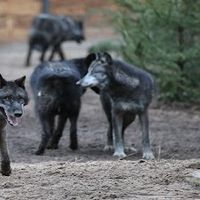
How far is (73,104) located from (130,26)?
3899 mm

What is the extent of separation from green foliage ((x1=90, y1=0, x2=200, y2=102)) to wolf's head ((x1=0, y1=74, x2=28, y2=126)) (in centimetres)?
581

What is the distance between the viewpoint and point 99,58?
978cm

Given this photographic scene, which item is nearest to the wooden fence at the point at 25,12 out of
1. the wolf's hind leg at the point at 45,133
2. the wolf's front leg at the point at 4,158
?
the wolf's hind leg at the point at 45,133

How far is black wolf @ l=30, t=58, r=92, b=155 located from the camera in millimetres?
9805

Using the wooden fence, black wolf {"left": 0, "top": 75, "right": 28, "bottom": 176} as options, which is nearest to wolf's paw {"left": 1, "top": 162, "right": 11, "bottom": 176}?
black wolf {"left": 0, "top": 75, "right": 28, "bottom": 176}

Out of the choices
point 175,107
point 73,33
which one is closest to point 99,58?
point 175,107

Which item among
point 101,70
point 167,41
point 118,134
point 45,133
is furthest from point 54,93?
point 167,41

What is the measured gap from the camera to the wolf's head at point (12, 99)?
7.25 metres

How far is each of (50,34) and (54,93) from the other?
1139 cm

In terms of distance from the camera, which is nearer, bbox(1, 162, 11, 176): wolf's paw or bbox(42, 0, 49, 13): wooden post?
bbox(1, 162, 11, 176): wolf's paw

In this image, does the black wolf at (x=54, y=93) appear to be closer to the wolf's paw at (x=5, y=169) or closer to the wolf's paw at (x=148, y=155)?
the wolf's paw at (x=148, y=155)

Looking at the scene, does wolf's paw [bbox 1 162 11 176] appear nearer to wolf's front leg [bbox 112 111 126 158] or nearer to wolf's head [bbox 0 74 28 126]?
wolf's head [bbox 0 74 28 126]

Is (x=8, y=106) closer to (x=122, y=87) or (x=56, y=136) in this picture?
(x=122, y=87)

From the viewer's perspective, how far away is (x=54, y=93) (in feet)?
32.2
